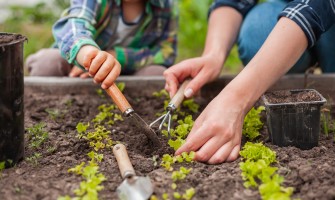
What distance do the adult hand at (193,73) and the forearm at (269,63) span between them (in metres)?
0.39

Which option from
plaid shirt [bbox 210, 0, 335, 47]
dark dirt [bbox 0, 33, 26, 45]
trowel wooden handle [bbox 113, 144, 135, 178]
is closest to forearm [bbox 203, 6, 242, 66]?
plaid shirt [bbox 210, 0, 335, 47]

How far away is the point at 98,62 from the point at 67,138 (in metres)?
0.37

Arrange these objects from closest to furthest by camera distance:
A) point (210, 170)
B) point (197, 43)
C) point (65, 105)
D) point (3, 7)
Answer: point (210, 170)
point (65, 105)
point (197, 43)
point (3, 7)

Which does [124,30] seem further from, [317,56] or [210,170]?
[210,170]

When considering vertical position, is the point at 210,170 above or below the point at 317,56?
below

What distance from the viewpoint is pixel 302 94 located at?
2.26 m

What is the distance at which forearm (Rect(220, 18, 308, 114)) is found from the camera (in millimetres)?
2141

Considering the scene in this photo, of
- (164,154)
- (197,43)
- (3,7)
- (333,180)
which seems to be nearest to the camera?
(333,180)

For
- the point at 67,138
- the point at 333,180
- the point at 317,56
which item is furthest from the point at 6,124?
the point at 317,56

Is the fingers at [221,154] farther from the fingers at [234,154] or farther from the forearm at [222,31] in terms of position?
the forearm at [222,31]

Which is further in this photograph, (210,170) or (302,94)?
(302,94)

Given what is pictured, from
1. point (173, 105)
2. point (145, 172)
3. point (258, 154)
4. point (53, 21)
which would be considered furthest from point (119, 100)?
point (53, 21)

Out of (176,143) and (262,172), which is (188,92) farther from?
(262,172)

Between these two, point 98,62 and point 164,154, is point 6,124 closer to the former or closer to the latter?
point 98,62
